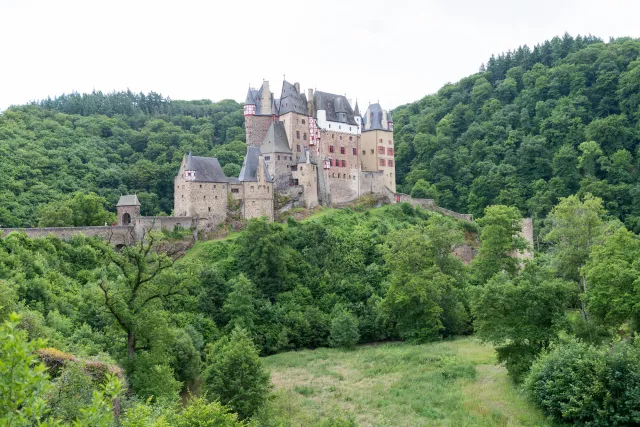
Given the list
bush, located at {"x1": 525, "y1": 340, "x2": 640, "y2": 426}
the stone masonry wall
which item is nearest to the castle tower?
the stone masonry wall

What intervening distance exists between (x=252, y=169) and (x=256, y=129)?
6338 millimetres

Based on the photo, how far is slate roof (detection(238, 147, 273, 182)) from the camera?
5384 cm

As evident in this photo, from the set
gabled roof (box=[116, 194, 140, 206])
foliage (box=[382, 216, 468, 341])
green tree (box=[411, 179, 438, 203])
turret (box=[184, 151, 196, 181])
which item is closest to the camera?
foliage (box=[382, 216, 468, 341])

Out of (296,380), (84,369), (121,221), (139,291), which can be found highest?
(121,221)

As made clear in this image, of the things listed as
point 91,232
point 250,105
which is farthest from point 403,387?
point 250,105

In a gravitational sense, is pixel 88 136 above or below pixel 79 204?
above

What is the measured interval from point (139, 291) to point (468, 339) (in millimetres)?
25340

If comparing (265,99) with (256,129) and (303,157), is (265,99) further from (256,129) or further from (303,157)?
(303,157)

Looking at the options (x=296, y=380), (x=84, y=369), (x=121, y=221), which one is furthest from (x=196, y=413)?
(x=121, y=221)

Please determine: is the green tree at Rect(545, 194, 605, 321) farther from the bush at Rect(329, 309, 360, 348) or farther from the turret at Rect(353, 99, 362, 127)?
the turret at Rect(353, 99, 362, 127)

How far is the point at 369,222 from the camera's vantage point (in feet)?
188

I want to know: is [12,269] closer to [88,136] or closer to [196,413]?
[196,413]

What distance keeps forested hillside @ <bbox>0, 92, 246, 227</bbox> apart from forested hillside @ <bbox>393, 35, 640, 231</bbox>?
2979 centimetres

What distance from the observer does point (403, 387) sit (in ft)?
104
